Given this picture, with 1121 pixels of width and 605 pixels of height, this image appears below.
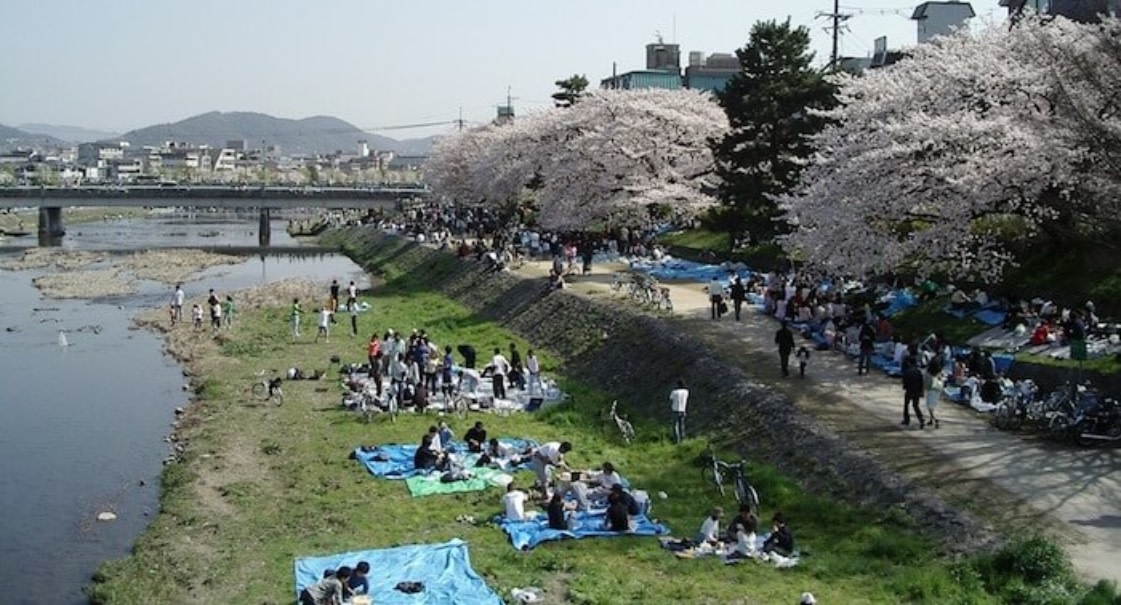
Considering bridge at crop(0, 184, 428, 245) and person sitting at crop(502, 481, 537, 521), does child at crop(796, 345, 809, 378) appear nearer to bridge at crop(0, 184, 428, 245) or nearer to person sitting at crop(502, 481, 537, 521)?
person sitting at crop(502, 481, 537, 521)

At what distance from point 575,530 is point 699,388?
823 centimetres

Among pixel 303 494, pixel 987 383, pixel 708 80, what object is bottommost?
pixel 303 494

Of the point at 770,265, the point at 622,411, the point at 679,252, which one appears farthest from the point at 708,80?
the point at 622,411

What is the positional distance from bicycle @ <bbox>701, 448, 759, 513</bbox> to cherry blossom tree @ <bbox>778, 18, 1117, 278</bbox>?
326 inches

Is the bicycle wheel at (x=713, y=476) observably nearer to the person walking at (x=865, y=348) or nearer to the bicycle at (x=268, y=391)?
the person walking at (x=865, y=348)

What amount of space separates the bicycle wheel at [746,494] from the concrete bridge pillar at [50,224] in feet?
274

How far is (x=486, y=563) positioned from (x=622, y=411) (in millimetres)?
10590

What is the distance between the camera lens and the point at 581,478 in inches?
732

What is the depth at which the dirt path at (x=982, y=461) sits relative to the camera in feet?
47.1

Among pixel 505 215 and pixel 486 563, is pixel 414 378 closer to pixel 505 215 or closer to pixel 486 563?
pixel 486 563

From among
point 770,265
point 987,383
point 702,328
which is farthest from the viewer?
point 770,265

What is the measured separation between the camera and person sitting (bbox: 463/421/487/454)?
21.3m

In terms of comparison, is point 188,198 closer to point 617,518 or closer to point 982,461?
point 617,518

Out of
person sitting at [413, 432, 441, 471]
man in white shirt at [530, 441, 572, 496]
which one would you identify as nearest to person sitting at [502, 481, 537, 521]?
man in white shirt at [530, 441, 572, 496]
